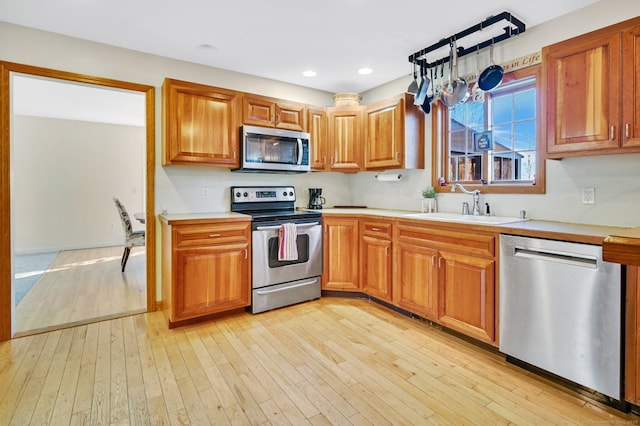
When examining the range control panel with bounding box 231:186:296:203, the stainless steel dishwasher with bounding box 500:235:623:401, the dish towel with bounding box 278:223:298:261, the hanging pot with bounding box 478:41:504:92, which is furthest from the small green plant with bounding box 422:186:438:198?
the range control panel with bounding box 231:186:296:203

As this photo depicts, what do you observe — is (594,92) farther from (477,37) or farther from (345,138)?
(345,138)

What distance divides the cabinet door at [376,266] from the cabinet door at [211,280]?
121cm

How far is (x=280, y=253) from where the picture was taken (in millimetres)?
3127

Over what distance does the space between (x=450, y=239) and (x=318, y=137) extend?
2.01 metres

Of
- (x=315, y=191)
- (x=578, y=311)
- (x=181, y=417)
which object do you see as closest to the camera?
(x=181, y=417)

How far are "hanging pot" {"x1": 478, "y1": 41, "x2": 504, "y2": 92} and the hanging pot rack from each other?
0.95 ft

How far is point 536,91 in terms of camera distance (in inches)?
101

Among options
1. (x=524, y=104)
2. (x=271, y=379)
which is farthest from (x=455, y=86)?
(x=271, y=379)

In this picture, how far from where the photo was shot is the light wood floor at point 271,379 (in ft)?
5.53

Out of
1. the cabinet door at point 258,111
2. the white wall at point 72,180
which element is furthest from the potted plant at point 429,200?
the white wall at point 72,180

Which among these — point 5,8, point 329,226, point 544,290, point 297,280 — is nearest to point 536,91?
point 544,290

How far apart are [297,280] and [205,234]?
1.05m

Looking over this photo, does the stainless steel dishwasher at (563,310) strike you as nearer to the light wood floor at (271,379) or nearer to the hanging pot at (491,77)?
the light wood floor at (271,379)

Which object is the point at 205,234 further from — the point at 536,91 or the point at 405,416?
the point at 536,91
